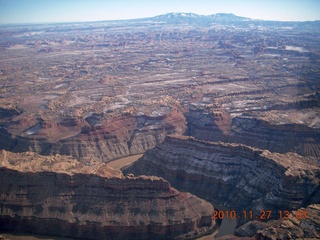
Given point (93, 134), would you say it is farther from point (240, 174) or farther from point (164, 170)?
point (240, 174)

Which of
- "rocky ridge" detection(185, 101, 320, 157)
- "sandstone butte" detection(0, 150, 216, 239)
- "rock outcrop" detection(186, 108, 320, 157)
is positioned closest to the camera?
"sandstone butte" detection(0, 150, 216, 239)

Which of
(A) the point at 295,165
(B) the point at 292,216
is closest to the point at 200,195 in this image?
(A) the point at 295,165

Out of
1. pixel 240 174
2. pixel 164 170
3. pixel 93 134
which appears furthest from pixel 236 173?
pixel 93 134

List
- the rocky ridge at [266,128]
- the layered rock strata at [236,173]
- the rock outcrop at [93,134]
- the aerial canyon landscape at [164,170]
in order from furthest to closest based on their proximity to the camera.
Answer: the rock outcrop at [93,134] < the rocky ridge at [266,128] < the layered rock strata at [236,173] < the aerial canyon landscape at [164,170]

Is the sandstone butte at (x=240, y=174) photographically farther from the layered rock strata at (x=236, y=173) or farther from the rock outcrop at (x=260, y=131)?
the rock outcrop at (x=260, y=131)

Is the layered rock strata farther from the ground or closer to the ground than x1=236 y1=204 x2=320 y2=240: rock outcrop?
closer to the ground

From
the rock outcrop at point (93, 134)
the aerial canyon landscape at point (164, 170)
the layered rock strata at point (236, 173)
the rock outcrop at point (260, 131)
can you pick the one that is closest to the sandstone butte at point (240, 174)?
the layered rock strata at point (236, 173)
